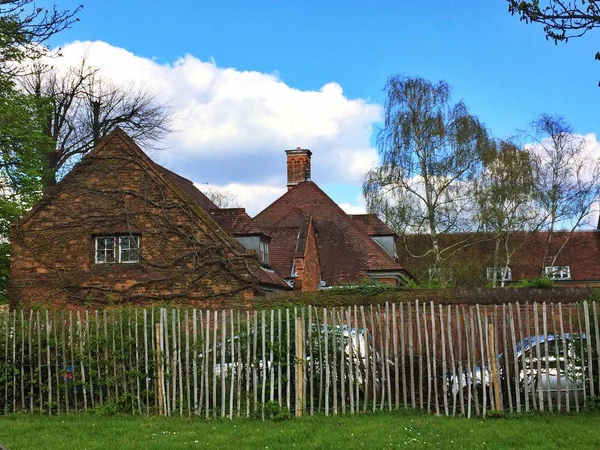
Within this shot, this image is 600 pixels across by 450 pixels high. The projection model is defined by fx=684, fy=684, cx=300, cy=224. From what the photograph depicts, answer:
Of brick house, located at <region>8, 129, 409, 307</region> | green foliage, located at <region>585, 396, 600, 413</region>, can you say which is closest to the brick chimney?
brick house, located at <region>8, 129, 409, 307</region>

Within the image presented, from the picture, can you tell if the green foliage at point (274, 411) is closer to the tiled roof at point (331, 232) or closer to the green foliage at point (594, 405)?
the green foliage at point (594, 405)

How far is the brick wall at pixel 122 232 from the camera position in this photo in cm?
1969

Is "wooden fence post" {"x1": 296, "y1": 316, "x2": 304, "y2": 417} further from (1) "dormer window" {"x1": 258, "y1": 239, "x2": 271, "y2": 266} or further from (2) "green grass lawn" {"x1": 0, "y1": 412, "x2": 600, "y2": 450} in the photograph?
(1) "dormer window" {"x1": 258, "y1": 239, "x2": 271, "y2": 266}

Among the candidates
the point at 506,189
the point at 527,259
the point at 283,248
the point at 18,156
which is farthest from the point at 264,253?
the point at 527,259

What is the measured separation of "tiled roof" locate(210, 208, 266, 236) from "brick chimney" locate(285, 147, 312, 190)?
1421 cm

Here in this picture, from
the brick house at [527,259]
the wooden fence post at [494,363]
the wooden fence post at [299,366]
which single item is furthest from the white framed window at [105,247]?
the brick house at [527,259]

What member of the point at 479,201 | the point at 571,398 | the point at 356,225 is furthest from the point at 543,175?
the point at 571,398

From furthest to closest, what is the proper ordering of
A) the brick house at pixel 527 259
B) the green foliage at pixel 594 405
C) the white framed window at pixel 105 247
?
the brick house at pixel 527 259 < the white framed window at pixel 105 247 < the green foliage at pixel 594 405

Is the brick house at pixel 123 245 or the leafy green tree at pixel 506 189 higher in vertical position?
the leafy green tree at pixel 506 189

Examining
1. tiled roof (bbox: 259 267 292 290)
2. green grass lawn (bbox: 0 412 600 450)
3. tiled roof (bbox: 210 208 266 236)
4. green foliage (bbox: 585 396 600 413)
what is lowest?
green grass lawn (bbox: 0 412 600 450)

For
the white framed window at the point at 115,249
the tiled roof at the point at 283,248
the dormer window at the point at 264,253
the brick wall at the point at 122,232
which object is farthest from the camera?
the tiled roof at the point at 283,248

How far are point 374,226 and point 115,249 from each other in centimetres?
1808

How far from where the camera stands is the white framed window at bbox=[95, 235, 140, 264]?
2036 cm

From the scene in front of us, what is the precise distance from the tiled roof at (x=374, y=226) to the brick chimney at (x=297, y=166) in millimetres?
4450
